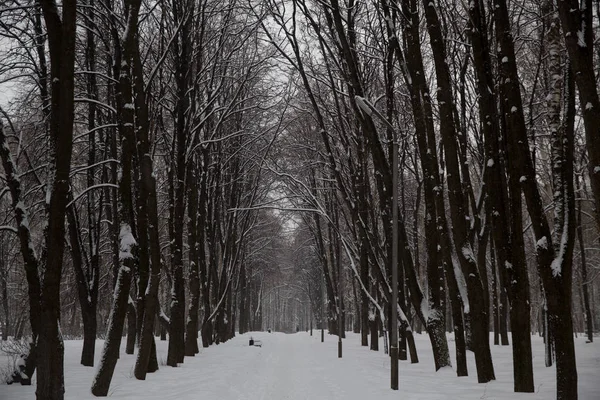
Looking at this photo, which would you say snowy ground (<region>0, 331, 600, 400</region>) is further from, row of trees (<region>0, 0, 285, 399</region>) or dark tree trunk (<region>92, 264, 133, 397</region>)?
row of trees (<region>0, 0, 285, 399</region>)

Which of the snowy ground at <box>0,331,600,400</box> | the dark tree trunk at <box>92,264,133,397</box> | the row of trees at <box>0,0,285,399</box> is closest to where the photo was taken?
the row of trees at <box>0,0,285,399</box>

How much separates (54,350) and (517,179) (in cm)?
808

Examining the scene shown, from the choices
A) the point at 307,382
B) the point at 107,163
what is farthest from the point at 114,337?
the point at 107,163

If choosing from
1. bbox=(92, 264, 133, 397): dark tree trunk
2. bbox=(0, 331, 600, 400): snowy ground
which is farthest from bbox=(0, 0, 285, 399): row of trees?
bbox=(0, 331, 600, 400): snowy ground

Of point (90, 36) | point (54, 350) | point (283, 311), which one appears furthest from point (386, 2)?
point (283, 311)

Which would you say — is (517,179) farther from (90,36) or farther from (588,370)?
(90,36)

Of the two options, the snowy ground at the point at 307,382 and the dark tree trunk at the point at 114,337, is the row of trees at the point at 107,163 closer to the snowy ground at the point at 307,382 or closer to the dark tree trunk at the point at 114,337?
the dark tree trunk at the point at 114,337

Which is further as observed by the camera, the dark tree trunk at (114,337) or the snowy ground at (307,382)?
the snowy ground at (307,382)

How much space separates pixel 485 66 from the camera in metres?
11.0

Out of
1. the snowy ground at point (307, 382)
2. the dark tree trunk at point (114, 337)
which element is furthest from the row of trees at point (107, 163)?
the snowy ground at point (307, 382)

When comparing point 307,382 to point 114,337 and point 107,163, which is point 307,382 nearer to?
point 114,337

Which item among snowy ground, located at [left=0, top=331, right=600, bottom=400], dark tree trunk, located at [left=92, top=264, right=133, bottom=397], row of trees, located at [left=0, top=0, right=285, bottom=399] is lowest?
snowy ground, located at [left=0, top=331, right=600, bottom=400]

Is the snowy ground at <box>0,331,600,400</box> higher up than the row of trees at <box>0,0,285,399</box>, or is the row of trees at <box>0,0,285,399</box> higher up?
the row of trees at <box>0,0,285,399</box>

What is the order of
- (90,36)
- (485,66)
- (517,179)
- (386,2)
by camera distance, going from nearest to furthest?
(517,179)
(485,66)
(386,2)
(90,36)
